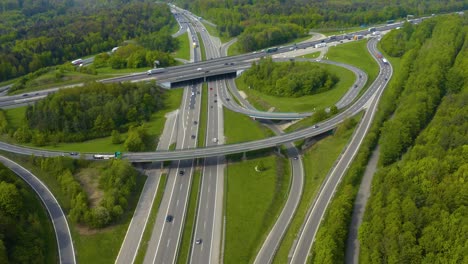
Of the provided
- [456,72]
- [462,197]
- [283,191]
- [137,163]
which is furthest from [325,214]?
[456,72]

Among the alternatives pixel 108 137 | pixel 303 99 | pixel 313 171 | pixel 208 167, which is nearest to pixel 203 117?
pixel 108 137

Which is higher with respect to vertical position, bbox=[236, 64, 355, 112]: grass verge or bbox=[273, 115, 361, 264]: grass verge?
bbox=[236, 64, 355, 112]: grass verge

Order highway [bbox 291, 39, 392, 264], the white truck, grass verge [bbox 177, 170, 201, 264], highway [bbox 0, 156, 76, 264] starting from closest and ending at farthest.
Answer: highway [bbox 291, 39, 392, 264] < grass verge [bbox 177, 170, 201, 264] < highway [bbox 0, 156, 76, 264] < the white truck

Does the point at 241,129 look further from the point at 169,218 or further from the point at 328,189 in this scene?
the point at 169,218

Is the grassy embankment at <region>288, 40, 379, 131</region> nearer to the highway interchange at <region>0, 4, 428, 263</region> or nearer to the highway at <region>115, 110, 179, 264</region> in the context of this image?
the highway interchange at <region>0, 4, 428, 263</region>

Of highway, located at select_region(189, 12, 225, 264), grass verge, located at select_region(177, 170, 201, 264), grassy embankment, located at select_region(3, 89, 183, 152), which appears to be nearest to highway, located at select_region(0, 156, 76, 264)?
grassy embankment, located at select_region(3, 89, 183, 152)

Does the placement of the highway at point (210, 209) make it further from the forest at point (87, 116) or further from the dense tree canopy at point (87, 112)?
the dense tree canopy at point (87, 112)
